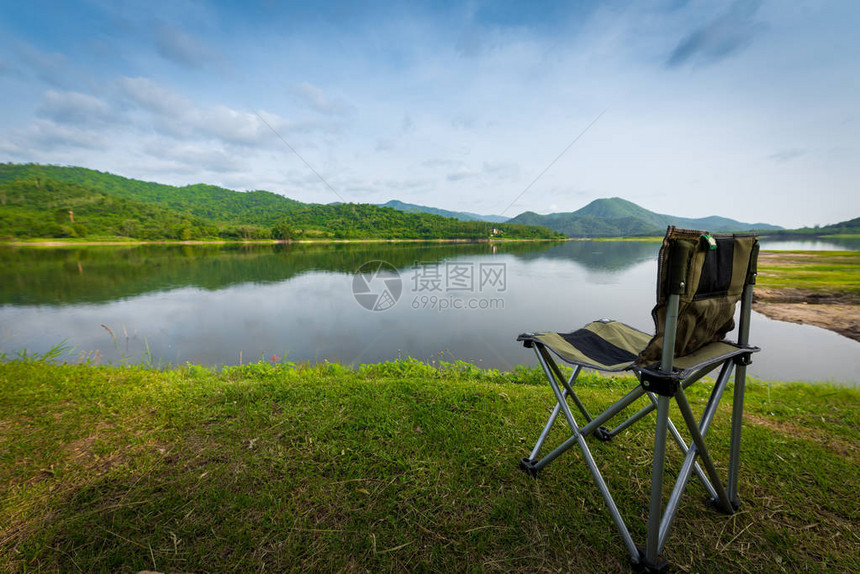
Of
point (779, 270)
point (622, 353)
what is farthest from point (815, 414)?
point (779, 270)

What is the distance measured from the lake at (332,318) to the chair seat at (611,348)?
13.9 ft

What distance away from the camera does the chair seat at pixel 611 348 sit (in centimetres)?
156

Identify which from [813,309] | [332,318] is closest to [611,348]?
[332,318]

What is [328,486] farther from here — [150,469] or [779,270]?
[779,270]

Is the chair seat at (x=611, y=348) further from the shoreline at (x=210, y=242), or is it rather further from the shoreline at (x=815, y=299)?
the shoreline at (x=210, y=242)

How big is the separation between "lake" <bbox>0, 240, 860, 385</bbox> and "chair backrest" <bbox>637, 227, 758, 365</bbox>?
5034mm

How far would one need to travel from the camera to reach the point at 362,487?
1.93 meters

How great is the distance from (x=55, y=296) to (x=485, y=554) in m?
22.2

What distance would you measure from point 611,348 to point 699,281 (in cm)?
91

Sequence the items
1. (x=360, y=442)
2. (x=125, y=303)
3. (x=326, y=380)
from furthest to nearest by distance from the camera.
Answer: (x=125, y=303) < (x=326, y=380) < (x=360, y=442)

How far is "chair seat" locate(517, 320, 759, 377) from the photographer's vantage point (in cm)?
156

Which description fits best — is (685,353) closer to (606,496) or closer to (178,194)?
(606,496)

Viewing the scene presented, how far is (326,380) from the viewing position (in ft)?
11.6

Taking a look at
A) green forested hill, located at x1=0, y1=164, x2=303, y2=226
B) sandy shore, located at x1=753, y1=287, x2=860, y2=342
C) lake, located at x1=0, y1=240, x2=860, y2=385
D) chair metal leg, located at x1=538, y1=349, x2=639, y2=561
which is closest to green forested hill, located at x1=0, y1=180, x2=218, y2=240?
green forested hill, located at x1=0, y1=164, x2=303, y2=226
